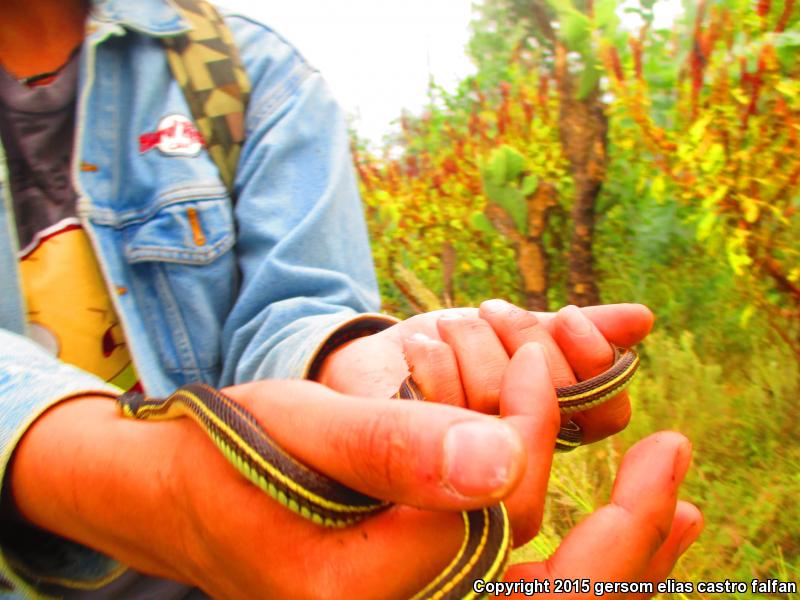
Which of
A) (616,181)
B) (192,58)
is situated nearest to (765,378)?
(616,181)

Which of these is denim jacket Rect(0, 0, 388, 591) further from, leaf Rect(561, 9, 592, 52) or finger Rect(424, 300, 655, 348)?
leaf Rect(561, 9, 592, 52)

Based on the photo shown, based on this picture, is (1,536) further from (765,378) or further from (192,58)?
(765,378)

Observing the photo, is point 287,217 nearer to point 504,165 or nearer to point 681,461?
point 681,461

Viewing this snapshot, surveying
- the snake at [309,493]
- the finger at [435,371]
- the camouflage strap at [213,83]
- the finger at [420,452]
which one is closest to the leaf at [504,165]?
the camouflage strap at [213,83]

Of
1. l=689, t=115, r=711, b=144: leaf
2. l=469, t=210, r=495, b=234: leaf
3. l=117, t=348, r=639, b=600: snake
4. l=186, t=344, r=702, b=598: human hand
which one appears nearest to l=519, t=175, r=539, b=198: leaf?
l=469, t=210, r=495, b=234: leaf

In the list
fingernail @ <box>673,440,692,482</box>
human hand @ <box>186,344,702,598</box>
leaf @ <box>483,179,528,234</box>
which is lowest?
leaf @ <box>483,179,528,234</box>

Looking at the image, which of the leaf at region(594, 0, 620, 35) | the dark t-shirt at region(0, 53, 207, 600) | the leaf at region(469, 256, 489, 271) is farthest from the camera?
the leaf at region(469, 256, 489, 271)

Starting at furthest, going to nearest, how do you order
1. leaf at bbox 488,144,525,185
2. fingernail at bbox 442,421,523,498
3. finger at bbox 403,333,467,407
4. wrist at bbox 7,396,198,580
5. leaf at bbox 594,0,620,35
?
leaf at bbox 488,144,525,185 < leaf at bbox 594,0,620,35 < finger at bbox 403,333,467,407 < wrist at bbox 7,396,198,580 < fingernail at bbox 442,421,523,498

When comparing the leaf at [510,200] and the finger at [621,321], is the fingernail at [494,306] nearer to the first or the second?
the finger at [621,321]
